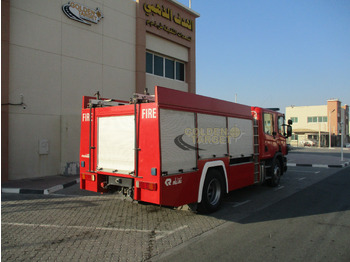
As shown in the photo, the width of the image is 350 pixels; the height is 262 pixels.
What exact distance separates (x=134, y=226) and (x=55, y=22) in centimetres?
954

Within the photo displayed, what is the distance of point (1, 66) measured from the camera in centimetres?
991

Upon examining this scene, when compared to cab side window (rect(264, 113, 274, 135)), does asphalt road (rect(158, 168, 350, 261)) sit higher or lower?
lower

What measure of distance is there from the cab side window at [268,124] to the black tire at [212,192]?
3371mm

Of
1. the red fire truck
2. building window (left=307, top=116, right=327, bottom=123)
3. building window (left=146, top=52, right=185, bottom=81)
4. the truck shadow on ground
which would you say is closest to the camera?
the red fire truck

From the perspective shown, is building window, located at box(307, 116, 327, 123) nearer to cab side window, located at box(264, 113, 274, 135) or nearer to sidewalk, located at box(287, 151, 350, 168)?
sidewalk, located at box(287, 151, 350, 168)

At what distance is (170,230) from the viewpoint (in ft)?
17.6

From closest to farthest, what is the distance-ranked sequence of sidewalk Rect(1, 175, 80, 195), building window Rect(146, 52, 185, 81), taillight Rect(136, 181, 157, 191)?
taillight Rect(136, 181, 157, 191), sidewalk Rect(1, 175, 80, 195), building window Rect(146, 52, 185, 81)

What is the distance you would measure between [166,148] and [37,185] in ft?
20.5

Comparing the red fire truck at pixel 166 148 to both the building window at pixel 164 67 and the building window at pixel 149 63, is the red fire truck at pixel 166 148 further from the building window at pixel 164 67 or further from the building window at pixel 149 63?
the building window at pixel 164 67

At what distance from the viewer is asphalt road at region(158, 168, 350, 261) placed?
4.21 meters

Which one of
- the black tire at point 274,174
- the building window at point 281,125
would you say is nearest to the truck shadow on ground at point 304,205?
the black tire at point 274,174

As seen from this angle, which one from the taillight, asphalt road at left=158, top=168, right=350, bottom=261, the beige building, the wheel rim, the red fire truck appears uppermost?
the beige building

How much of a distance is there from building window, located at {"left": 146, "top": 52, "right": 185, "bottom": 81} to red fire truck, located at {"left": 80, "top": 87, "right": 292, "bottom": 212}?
908 cm

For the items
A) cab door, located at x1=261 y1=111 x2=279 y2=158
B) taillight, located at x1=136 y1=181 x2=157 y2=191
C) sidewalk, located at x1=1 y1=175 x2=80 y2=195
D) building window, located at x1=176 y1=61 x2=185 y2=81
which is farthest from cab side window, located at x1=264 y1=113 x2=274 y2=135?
building window, located at x1=176 y1=61 x2=185 y2=81
